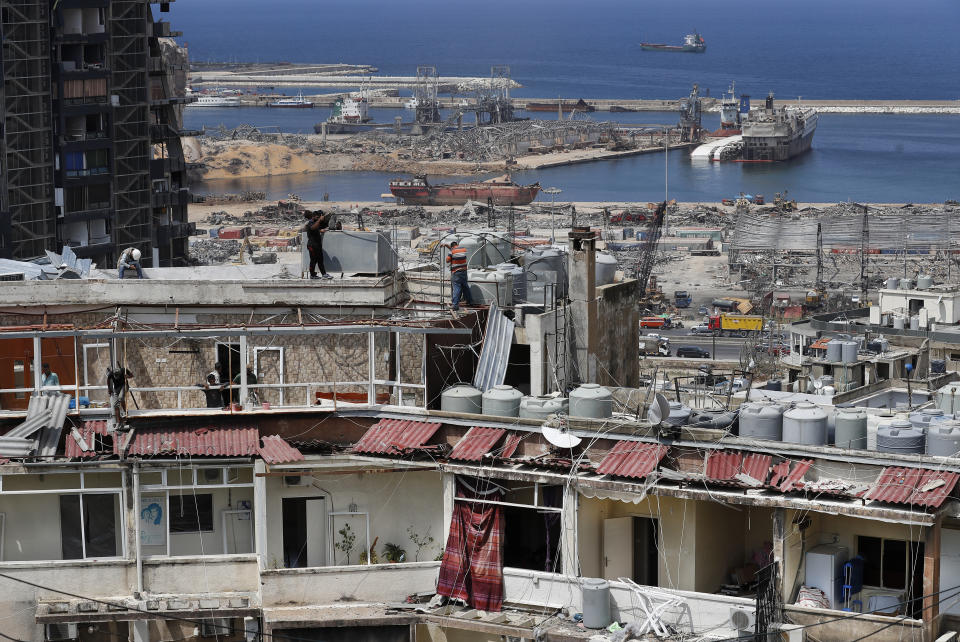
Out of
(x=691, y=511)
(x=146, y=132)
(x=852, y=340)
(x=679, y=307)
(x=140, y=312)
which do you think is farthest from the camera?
(x=679, y=307)

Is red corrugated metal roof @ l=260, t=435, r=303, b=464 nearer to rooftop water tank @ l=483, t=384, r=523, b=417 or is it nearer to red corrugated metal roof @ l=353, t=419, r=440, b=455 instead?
red corrugated metal roof @ l=353, t=419, r=440, b=455

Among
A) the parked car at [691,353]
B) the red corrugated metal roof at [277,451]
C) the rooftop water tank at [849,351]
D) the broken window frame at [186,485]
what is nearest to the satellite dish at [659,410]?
the red corrugated metal roof at [277,451]

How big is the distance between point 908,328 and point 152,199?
97.5 ft

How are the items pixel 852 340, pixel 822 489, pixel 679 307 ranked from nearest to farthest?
pixel 822 489 → pixel 852 340 → pixel 679 307

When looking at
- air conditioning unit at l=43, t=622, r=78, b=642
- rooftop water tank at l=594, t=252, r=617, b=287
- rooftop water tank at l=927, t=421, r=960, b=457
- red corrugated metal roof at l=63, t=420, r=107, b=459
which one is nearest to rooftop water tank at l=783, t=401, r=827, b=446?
rooftop water tank at l=927, t=421, r=960, b=457

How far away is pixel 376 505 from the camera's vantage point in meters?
20.6

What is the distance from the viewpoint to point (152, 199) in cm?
5925

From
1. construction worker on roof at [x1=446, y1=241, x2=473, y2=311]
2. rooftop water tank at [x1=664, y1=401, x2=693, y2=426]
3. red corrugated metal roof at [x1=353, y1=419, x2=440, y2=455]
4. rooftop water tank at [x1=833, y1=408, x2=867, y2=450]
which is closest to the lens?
rooftop water tank at [x1=833, y1=408, x2=867, y2=450]

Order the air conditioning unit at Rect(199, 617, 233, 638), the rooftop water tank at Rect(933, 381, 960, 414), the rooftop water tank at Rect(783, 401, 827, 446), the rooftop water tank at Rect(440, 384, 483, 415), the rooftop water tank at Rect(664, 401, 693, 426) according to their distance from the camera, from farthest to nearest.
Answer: the rooftop water tank at Rect(933, 381, 960, 414) < the rooftop water tank at Rect(440, 384, 483, 415) < the air conditioning unit at Rect(199, 617, 233, 638) < the rooftop water tank at Rect(664, 401, 693, 426) < the rooftop water tank at Rect(783, 401, 827, 446)

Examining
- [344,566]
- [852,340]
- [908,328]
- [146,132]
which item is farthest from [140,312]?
[146,132]

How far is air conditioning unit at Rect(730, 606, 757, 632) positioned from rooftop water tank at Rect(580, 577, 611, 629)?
163cm

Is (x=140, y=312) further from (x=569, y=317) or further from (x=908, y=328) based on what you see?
(x=908, y=328)

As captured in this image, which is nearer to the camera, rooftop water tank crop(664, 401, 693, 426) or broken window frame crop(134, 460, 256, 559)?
rooftop water tank crop(664, 401, 693, 426)

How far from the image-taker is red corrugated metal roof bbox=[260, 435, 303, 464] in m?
19.8
